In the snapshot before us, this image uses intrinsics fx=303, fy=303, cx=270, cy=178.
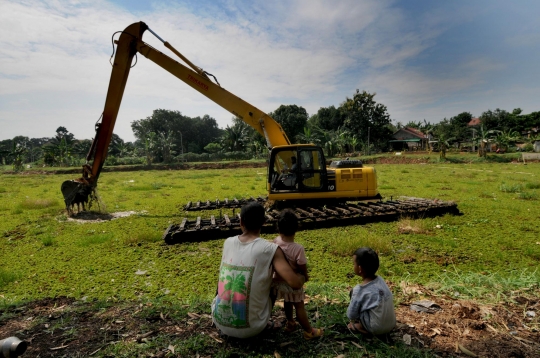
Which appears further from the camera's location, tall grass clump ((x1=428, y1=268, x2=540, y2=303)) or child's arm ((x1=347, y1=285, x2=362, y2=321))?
tall grass clump ((x1=428, y1=268, x2=540, y2=303))

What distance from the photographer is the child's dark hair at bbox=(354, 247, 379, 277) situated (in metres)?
2.63

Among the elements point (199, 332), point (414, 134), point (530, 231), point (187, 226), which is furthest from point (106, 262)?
point (414, 134)

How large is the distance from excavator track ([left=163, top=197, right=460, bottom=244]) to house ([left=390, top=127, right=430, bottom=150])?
4378cm

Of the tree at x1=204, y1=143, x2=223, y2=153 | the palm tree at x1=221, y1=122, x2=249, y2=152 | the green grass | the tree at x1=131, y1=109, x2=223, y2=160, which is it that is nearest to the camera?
the green grass

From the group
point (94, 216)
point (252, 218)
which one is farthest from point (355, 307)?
point (94, 216)

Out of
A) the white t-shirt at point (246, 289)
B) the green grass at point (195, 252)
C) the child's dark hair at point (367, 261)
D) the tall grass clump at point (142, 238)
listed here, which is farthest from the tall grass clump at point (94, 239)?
the child's dark hair at point (367, 261)

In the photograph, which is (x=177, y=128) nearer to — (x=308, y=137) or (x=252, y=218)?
(x=308, y=137)

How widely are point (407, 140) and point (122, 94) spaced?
4776 cm

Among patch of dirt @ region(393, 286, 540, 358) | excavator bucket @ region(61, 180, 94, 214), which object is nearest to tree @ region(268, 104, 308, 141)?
excavator bucket @ region(61, 180, 94, 214)

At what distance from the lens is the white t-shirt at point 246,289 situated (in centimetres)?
247

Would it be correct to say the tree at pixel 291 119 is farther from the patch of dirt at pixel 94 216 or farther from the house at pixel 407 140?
the patch of dirt at pixel 94 216

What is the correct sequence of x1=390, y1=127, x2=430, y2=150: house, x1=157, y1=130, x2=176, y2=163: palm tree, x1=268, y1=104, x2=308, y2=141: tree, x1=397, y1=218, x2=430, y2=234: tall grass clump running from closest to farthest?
x1=397, y1=218, x2=430, y2=234: tall grass clump < x1=157, y1=130, x2=176, y2=163: palm tree < x1=390, y1=127, x2=430, y2=150: house < x1=268, y1=104, x2=308, y2=141: tree

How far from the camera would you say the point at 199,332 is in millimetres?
2869

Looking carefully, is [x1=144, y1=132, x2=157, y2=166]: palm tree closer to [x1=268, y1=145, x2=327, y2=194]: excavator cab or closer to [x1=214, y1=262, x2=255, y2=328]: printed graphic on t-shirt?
[x1=268, y1=145, x2=327, y2=194]: excavator cab
